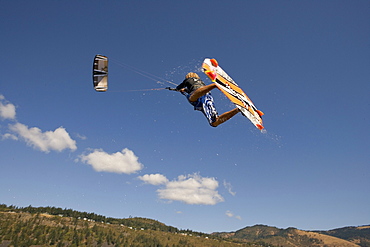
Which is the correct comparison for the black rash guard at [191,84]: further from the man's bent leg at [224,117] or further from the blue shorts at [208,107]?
the man's bent leg at [224,117]

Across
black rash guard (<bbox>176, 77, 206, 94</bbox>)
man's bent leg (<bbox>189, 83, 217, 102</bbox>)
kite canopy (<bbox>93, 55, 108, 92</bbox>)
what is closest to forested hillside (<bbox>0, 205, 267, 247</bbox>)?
kite canopy (<bbox>93, 55, 108, 92</bbox>)

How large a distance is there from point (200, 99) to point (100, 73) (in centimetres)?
610

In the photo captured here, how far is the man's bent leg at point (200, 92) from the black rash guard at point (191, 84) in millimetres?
768

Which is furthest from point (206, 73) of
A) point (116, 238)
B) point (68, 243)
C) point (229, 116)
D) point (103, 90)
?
point (116, 238)

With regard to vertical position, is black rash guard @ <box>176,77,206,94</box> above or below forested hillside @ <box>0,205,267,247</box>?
above

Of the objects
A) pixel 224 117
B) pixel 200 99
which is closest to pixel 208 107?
pixel 200 99

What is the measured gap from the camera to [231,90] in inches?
495

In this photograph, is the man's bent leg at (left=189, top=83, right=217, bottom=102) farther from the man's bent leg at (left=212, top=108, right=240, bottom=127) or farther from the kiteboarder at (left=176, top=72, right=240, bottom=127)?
the man's bent leg at (left=212, top=108, right=240, bottom=127)

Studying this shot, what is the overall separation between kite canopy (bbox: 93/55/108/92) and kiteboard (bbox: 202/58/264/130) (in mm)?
6420

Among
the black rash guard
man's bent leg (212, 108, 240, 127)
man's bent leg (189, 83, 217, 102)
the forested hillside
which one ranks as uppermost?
the black rash guard

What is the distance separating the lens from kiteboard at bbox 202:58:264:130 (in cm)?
1178

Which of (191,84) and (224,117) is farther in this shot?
(191,84)

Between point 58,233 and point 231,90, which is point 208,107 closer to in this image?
point 231,90

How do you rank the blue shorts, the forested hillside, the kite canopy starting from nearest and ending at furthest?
the blue shorts → the kite canopy → the forested hillside
